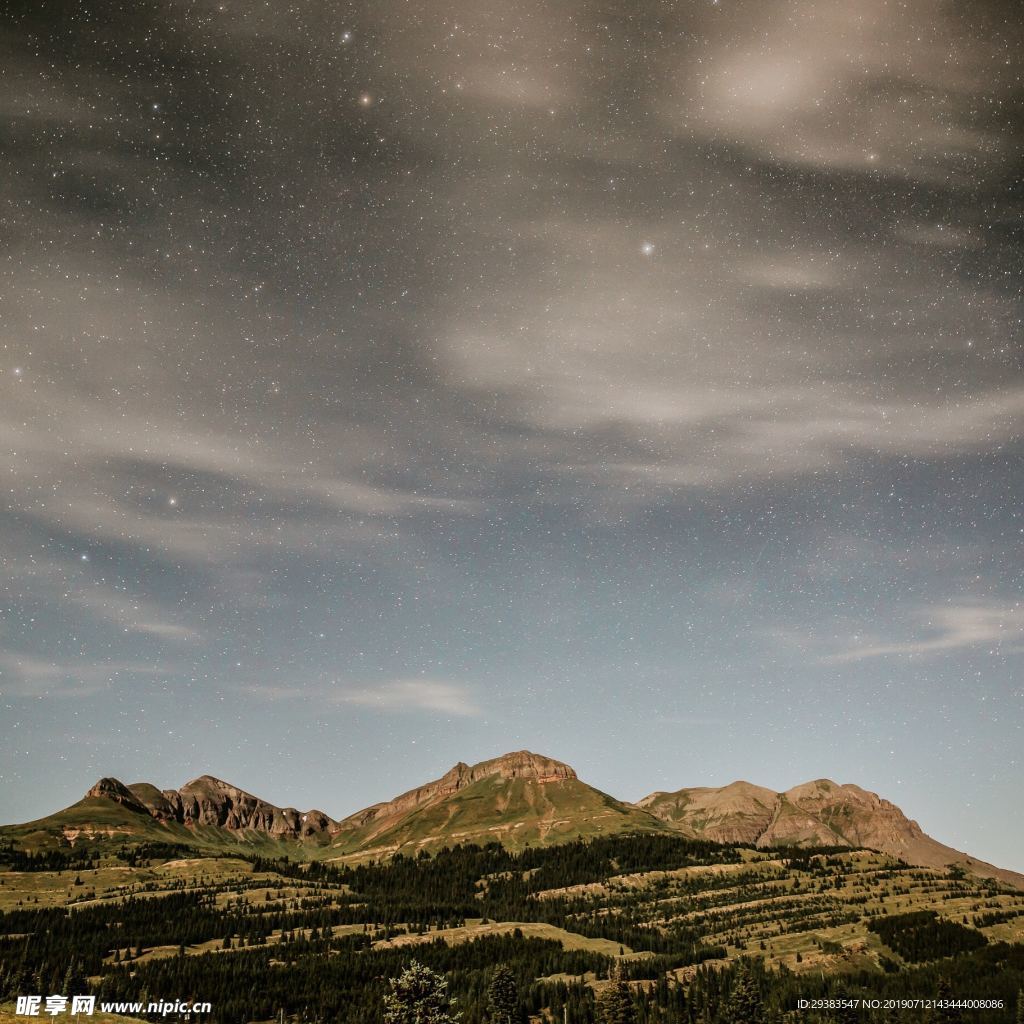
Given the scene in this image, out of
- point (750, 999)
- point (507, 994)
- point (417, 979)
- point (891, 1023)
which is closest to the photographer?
point (417, 979)

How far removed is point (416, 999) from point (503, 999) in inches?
4806

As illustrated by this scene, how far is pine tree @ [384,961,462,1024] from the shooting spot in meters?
88.3

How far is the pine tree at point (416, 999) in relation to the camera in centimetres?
8831

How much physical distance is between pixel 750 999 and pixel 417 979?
4013 inches

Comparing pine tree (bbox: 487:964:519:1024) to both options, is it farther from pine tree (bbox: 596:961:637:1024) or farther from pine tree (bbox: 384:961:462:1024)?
pine tree (bbox: 384:961:462:1024)

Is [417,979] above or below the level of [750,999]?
above

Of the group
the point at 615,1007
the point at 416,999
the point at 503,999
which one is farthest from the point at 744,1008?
the point at 416,999

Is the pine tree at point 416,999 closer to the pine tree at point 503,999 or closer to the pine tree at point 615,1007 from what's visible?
the pine tree at point 615,1007

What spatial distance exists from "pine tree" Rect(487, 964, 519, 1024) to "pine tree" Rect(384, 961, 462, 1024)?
11229 cm

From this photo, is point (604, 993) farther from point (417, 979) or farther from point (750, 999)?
point (417, 979)

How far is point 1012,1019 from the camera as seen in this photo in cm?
19900

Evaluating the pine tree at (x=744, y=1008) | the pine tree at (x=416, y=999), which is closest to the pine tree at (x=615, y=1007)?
the pine tree at (x=744, y=1008)

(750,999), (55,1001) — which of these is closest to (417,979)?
(55,1001)

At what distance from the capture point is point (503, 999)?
19112 cm
